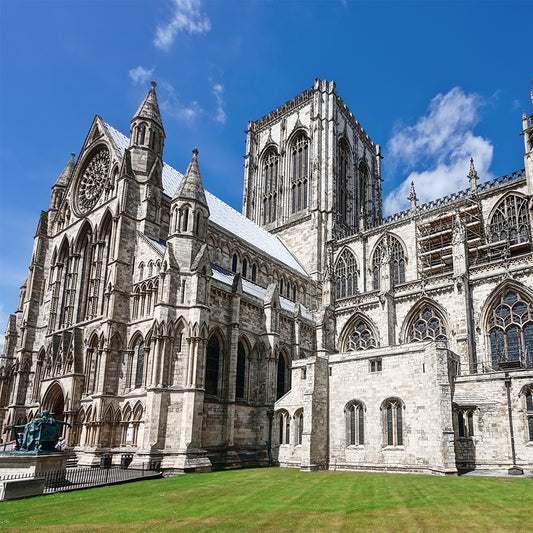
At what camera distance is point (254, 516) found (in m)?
13.2

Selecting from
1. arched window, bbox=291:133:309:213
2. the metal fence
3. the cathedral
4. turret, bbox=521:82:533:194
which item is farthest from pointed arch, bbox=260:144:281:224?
the metal fence

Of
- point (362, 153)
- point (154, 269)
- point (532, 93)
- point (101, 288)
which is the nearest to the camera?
point (154, 269)

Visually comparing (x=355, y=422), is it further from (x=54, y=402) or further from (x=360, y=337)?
(x=54, y=402)

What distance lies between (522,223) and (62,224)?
35.8 metres

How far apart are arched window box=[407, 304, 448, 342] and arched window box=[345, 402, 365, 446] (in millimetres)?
9575

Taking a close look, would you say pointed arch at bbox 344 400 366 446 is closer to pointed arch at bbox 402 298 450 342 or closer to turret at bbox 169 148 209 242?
pointed arch at bbox 402 298 450 342

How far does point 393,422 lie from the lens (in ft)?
88.5

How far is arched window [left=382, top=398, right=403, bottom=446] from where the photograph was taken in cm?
2670

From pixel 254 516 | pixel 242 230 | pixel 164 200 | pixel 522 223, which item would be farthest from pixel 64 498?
pixel 522 223

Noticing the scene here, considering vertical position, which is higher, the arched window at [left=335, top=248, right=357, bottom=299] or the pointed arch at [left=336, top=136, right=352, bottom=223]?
the pointed arch at [left=336, top=136, right=352, bottom=223]

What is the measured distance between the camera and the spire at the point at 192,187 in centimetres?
3180

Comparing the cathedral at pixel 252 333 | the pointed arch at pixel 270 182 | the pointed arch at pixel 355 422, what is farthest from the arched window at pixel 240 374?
A: the pointed arch at pixel 270 182

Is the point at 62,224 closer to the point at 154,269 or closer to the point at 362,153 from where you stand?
the point at 154,269

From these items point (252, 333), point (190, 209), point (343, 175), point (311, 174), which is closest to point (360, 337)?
point (252, 333)
